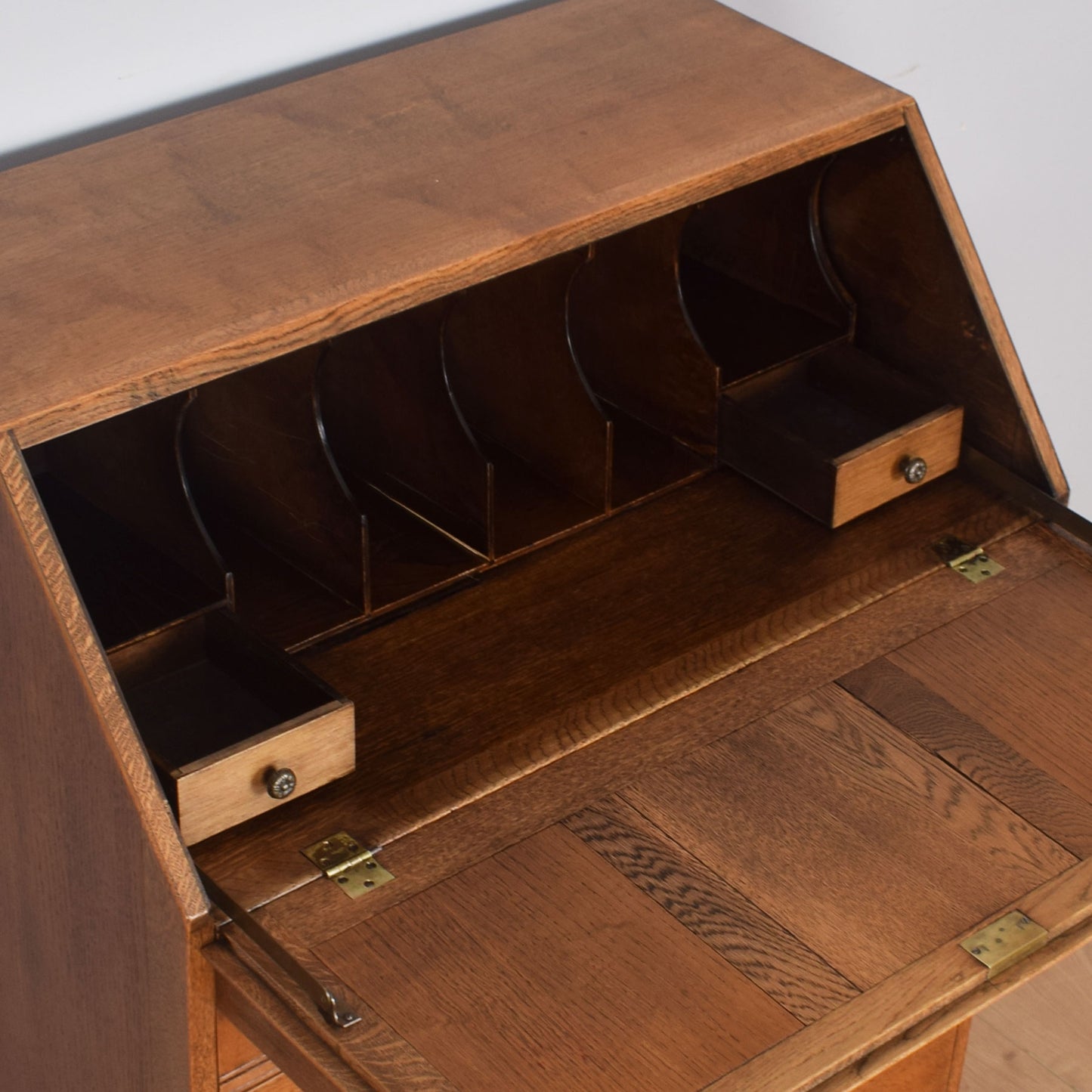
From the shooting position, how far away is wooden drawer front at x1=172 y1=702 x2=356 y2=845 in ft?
4.58

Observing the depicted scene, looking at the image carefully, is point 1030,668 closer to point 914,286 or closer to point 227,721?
point 914,286

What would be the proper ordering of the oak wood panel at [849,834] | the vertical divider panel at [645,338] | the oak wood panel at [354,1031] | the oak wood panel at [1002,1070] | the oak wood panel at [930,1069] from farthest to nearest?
the oak wood panel at [1002,1070] → the vertical divider panel at [645,338] → the oak wood panel at [930,1069] → the oak wood panel at [849,834] → the oak wood panel at [354,1031]

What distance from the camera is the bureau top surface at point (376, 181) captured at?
1321 mm

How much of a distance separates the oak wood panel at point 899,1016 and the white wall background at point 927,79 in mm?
881

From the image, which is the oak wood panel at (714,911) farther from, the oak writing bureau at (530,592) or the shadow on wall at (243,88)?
the shadow on wall at (243,88)

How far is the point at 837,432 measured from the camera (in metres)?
1.94

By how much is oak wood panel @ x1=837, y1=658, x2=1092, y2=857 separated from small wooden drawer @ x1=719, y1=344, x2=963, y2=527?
242mm

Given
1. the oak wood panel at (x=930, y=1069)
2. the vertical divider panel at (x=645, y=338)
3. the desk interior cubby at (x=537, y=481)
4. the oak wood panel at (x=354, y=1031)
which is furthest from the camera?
the vertical divider panel at (x=645, y=338)

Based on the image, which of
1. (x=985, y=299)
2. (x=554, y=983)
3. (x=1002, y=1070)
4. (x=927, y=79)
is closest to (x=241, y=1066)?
(x=554, y=983)

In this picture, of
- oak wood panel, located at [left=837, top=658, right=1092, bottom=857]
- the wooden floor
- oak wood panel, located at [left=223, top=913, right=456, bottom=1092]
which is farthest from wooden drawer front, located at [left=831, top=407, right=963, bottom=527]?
the wooden floor

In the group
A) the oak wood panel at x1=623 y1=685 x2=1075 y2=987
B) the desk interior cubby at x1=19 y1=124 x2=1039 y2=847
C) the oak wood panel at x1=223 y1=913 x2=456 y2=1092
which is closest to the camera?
the oak wood panel at x1=223 y1=913 x2=456 y2=1092

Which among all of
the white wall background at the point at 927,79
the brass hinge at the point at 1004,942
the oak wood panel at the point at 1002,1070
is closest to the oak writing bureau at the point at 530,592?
the brass hinge at the point at 1004,942

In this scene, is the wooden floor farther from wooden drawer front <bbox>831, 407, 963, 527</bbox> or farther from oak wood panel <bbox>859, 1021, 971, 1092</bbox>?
wooden drawer front <bbox>831, 407, 963, 527</bbox>

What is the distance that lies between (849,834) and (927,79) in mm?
1215
